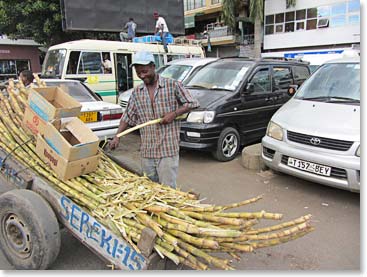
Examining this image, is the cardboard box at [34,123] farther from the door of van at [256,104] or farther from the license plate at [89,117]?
the door of van at [256,104]

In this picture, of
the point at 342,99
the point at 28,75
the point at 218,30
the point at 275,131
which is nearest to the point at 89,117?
the point at 28,75

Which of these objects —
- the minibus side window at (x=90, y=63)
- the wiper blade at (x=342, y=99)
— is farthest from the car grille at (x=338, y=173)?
the minibus side window at (x=90, y=63)

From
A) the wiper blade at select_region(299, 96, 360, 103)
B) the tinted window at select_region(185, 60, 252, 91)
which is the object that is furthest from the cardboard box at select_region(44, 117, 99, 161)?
the tinted window at select_region(185, 60, 252, 91)

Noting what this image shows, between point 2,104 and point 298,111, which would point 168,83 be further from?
point 298,111

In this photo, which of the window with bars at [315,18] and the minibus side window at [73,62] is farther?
the window with bars at [315,18]

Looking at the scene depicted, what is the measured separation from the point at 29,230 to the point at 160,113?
1.47 metres

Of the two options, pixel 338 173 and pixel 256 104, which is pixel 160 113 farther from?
pixel 256 104

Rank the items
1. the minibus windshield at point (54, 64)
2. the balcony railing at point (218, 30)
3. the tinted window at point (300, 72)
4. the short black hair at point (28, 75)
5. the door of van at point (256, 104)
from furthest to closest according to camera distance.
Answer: the balcony railing at point (218, 30) < the minibus windshield at point (54, 64) < the tinted window at point (300, 72) < the door of van at point (256, 104) < the short black hair at point (28, 75)

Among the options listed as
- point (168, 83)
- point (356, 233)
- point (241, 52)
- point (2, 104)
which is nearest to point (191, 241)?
point (168, 83)

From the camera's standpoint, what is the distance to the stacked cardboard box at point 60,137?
8.43 feet

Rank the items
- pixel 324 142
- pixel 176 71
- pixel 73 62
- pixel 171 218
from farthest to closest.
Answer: pixel 73 62 < pixel 176 71 < pixel 324 142 < pixel 171 218

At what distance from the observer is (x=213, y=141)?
5.45 metres

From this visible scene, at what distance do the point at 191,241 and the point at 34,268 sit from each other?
1.34 m

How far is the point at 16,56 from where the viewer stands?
2303 centimetres
